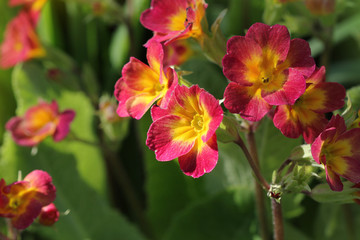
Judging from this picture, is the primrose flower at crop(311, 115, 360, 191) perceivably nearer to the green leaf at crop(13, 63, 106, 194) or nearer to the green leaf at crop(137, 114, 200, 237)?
the green leaf at crop(137, 114, 200, 237)

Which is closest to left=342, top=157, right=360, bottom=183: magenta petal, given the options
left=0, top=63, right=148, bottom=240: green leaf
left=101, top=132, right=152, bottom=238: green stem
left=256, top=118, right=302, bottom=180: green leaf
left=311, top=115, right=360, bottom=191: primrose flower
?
left=311, top=115, right=360, bottom=191: primrose flower

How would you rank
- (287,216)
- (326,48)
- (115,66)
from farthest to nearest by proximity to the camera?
(115,66) < (326,48) < (287,216)

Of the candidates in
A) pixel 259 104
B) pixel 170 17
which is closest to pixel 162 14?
pixel 170 17

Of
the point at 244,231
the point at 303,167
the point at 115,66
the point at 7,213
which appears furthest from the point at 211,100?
the point at 115,66

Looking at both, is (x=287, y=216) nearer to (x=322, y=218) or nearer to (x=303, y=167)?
(x=322, y=218)

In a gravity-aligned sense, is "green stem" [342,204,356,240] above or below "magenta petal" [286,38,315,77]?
below

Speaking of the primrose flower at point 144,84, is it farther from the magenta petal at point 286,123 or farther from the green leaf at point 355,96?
the green leaf at point 355,96

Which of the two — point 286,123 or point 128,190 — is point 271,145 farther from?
point 128,190
